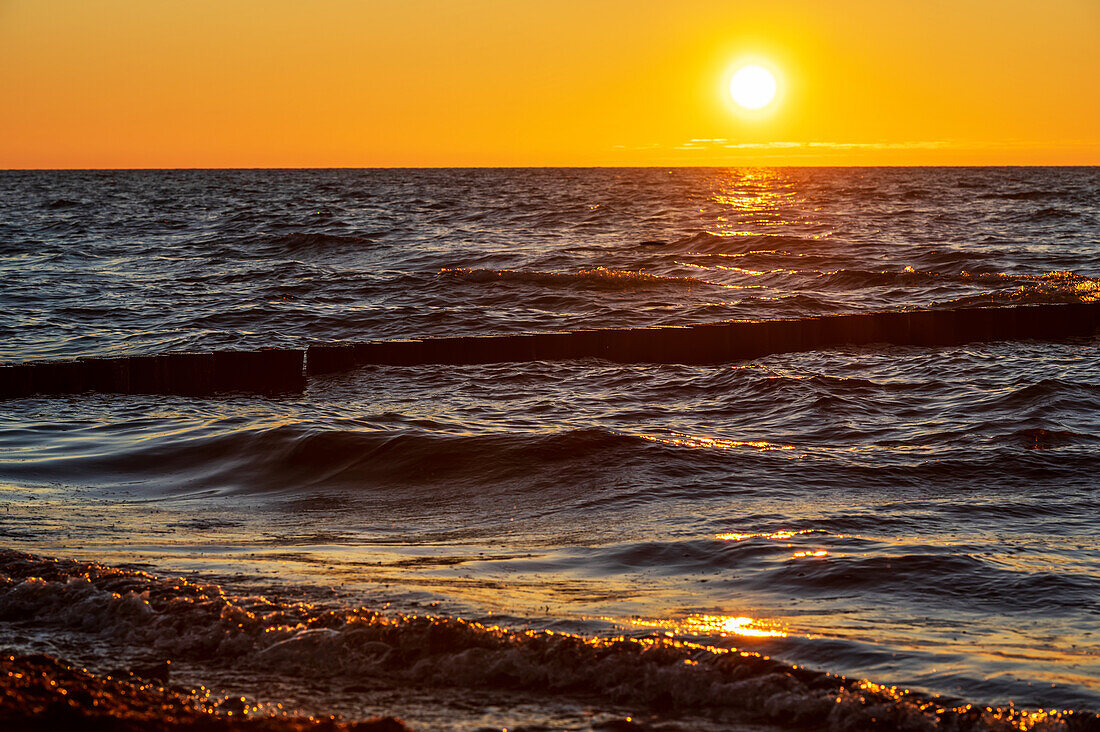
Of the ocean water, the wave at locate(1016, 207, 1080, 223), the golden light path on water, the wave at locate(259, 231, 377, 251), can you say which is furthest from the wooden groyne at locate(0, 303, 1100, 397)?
the wave at locate(1016, 207, 1080, 223)

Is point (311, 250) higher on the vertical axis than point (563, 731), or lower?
higher

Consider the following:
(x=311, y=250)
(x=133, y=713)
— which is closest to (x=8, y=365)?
(x=133, y=713)

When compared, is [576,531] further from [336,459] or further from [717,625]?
[336,459]

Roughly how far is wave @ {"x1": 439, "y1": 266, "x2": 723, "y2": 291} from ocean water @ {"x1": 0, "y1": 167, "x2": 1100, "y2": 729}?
4.10 metres

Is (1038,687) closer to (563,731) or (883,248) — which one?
(563,731)

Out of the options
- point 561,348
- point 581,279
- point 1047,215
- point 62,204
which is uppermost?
point 62,204

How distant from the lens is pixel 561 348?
12.1 metres

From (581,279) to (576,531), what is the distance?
15.2 m

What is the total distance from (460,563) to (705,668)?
182 centimetres

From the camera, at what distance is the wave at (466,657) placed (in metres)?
3.20

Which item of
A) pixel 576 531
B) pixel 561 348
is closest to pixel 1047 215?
pixel 561 348

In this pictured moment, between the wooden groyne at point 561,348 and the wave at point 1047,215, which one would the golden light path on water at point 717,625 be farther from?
the wave at point 1047,215

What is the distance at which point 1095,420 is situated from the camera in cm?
867

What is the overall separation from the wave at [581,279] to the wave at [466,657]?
639 inches
